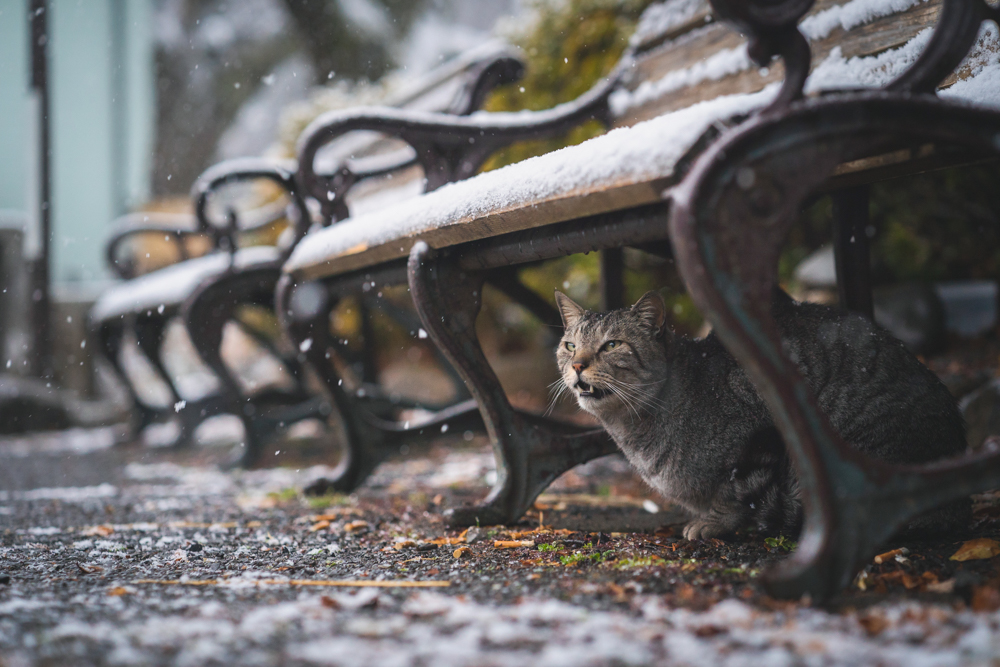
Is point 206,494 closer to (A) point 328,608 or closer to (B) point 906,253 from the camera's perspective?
(A) point 328,608

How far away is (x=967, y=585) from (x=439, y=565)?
3.30ft

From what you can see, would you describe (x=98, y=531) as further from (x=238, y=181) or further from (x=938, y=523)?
(x=938, y=523)

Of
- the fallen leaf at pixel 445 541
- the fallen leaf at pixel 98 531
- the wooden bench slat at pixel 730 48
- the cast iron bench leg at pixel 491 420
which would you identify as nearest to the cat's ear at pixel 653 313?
the cast iron bench leg at pixel 491 420

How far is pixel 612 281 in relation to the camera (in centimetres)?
244

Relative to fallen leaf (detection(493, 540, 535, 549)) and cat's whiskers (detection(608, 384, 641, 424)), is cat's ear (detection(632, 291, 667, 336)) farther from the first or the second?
fallen leaf (detection(493, 540, 535, 549))

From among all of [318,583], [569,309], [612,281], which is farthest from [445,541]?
[612,281]

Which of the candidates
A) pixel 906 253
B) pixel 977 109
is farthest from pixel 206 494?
pixel 906 253

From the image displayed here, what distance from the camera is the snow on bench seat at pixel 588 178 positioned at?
1.19 meters

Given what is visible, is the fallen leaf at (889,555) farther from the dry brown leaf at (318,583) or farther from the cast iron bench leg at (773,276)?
the dry brown leaf at (318,583)

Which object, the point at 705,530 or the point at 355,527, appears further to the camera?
the point at 355,527

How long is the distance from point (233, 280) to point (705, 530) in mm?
2169

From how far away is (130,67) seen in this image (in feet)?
37.8

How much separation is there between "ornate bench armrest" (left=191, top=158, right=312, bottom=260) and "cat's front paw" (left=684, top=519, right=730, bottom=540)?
1835 mm

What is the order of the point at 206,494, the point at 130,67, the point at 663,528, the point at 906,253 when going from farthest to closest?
the point at 130,67
the point at 906,253
the point at 206,494
the point at 663,528
